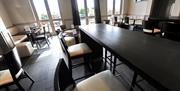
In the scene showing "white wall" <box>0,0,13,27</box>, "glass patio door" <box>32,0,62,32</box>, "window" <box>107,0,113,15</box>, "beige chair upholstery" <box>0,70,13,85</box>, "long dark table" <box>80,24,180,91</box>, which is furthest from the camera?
"window" <box>107,0,113,15</box>

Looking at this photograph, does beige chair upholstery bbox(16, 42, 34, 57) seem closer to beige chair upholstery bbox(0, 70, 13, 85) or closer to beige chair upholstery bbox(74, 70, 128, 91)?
beige chair upholstery bbox(0, 70, 13, 85)

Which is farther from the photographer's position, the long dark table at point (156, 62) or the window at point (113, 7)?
the window at point (113, 7)

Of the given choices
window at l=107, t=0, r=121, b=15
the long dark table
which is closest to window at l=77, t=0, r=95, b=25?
window at l=107, t=0, r=121, b=15

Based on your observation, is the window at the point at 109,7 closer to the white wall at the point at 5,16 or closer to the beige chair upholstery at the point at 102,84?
the white wall at the point at 5,16

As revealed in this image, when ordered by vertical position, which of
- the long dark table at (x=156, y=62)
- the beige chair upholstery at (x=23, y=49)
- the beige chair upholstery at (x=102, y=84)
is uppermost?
the long dark table at (x=156, y=62)

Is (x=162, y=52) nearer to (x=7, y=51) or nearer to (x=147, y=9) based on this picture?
(x=7, y=51)

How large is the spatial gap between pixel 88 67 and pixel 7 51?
5.36 ft

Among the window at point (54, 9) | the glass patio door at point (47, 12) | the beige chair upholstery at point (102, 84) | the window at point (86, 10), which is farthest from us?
the window at point (86, 10)

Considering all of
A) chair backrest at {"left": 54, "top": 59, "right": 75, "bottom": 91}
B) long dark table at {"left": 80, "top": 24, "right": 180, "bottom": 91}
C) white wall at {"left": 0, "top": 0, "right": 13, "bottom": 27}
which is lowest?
chair backrest at {"left": 54, "top": 59, "right": 75, "bottom": 91}

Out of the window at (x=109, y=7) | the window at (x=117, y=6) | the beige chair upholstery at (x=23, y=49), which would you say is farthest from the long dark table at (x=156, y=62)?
the window at (x=117, y=6)

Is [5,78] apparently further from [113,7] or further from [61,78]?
[113,7]

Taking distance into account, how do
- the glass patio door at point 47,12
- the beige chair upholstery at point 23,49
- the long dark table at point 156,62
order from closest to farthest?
1. the long dark table at point 156,62
2. the beige chair upholstery at point 23,49
3. the glass patio door at point 47,12

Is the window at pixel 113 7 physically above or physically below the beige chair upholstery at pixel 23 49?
above

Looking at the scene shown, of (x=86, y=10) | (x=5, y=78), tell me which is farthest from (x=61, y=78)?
(x=86, y=10)
